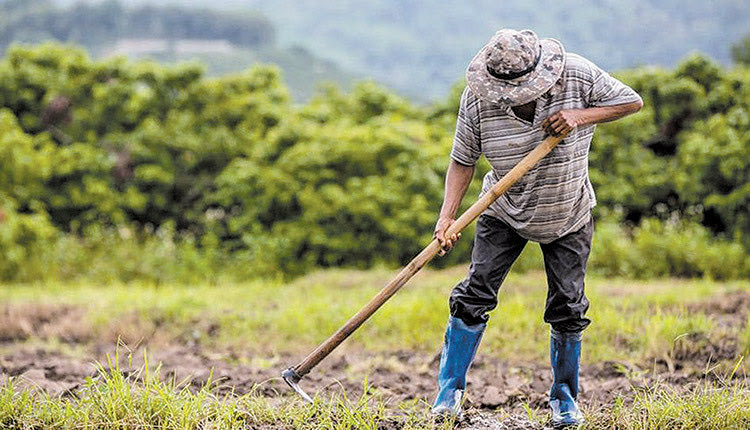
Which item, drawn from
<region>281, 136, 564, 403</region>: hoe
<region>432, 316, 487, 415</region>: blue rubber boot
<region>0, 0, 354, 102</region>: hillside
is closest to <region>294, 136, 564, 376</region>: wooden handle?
<region>281, 136, 564, 403</region>: hoe

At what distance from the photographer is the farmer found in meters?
3.42

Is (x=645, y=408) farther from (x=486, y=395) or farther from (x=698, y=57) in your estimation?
(x=698, y=57)

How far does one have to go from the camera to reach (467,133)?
3.73m

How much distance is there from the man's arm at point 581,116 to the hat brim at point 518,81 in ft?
0.44

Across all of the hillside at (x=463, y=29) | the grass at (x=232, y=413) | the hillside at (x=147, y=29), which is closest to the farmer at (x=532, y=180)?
the grass at (x=232, y=413)

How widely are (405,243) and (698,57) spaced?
5.00 m

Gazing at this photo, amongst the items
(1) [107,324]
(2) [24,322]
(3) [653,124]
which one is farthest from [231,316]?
(3) [653,124]

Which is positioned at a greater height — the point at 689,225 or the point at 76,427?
the point at 76,427

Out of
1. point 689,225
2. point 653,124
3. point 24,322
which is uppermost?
point 653,124

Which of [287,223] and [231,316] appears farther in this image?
[287,223]

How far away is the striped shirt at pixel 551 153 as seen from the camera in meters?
3.55

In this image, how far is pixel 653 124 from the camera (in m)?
12.5

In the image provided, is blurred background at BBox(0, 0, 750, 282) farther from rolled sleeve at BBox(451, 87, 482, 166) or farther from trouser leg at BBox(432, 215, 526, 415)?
rolled sleeve at BBox(451, 87, 482, 166)

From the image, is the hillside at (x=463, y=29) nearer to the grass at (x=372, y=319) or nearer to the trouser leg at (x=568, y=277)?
the grass at (x=372, y=319)
